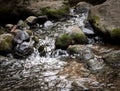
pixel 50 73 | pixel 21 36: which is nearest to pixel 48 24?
pixel 21 36

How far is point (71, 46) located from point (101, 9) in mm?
3051

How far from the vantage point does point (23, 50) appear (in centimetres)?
1174

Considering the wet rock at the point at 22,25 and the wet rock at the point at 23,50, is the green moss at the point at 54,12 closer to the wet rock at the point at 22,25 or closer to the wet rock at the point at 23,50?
the wet rock at the point at 22,25

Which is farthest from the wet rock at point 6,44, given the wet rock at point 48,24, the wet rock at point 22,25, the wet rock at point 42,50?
the wet rock at point 48,24

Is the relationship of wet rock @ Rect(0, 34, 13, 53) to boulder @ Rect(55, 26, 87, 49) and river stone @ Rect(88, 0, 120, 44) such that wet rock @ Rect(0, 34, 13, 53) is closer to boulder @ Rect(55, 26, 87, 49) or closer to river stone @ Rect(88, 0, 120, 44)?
boulder @ Rect(55, 26, 87, 49)

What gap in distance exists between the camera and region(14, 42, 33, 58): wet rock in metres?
11.6

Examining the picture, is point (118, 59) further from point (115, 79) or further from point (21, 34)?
point (21, 34)


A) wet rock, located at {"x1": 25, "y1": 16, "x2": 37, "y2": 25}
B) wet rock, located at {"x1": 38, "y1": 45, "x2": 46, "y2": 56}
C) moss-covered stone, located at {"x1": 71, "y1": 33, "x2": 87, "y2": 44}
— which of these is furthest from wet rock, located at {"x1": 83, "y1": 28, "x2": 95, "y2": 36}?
wet rock, located at {"x1": 25, "y1": 16, "x2": 37, "y2": 25}

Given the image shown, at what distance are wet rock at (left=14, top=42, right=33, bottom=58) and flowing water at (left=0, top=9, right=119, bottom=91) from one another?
0.26 m

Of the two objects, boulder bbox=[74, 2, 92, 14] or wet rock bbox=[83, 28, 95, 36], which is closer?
wet rock bbox=[83, 28, 95, 36]

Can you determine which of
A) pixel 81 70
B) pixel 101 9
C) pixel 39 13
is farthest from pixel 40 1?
pixel 81 70

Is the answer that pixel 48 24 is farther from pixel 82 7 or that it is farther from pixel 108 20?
pixel 108 20

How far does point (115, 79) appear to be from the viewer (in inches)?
340

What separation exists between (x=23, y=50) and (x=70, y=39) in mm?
2049
